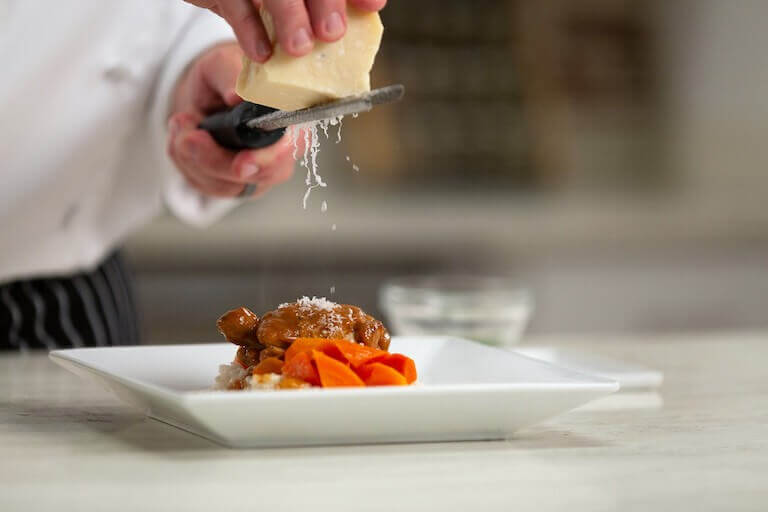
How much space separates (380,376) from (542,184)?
9.18 feet

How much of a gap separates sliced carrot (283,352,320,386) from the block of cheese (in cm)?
25

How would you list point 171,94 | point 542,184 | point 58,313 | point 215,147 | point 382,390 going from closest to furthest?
point 382,390 → point 215,147 → point 171,94 → point 58,313 → point 542,184

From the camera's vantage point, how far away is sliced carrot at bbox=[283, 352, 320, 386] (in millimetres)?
777

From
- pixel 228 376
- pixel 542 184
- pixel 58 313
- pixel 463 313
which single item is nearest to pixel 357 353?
pixel 228 376

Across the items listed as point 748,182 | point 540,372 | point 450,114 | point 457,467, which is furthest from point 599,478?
point 748,182

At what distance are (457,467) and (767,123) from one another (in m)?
3.47

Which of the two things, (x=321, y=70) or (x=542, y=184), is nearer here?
(x=321, y=70)

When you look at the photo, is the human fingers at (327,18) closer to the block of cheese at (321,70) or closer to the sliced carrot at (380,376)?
the block of cheese at (321,70)

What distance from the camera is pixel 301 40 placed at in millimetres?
868

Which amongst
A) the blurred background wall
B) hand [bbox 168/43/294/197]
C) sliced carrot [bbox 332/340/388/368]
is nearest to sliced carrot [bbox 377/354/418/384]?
sliced carrot [bbox 332/340/388/368]

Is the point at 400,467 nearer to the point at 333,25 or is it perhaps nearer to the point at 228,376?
the point at 228,376

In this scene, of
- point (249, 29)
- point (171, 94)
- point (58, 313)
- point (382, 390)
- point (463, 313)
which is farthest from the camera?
point (58, 313)

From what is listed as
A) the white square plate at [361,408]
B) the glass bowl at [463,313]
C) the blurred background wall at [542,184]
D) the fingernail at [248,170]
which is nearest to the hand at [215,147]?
the fingernail at [248,170]

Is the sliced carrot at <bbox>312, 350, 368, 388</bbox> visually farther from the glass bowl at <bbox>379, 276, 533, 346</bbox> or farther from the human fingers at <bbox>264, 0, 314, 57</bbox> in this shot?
the glass bowl at <bbox>379, 276, 533, 346</bbox>
